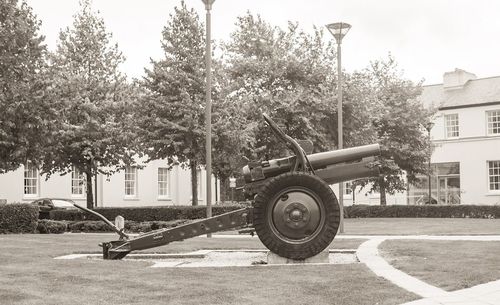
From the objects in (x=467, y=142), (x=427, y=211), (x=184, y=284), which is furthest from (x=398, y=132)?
(x=184, y=284)

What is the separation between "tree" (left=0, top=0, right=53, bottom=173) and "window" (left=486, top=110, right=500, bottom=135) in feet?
96.8

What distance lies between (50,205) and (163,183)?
40.5 feet

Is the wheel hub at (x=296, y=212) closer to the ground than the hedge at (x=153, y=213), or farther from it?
farther from it

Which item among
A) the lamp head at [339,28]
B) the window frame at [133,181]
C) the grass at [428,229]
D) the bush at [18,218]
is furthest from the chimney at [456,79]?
the bush at [18,218]

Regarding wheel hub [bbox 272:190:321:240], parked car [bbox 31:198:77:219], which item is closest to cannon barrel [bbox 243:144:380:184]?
wheel hub [bbox 272:190:321:240]

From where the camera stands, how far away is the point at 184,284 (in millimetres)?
8922

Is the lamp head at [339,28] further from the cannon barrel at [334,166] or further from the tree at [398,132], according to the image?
the tree at [398,132]

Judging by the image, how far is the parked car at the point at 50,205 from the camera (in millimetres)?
32000

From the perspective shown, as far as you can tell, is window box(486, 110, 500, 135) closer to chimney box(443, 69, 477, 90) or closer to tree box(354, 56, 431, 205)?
chimney box(443, 69, 477, 90)

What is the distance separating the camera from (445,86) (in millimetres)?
48594

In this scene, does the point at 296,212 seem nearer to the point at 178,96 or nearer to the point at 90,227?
the point at 90,227

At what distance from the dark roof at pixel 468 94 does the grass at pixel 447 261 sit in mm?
30193

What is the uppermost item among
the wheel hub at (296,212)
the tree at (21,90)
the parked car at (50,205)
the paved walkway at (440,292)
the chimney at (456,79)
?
the chimney at (456,79)

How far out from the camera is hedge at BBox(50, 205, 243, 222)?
27234 mm
